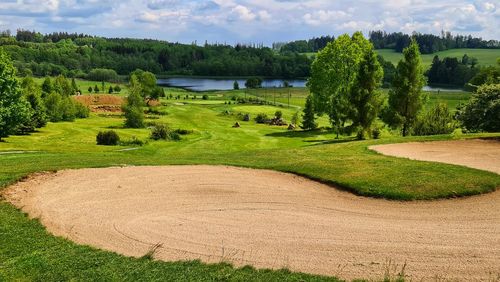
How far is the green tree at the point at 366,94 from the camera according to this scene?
1859 inches

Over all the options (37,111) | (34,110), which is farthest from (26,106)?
(37,111)

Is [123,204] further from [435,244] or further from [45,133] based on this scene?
[45,133]

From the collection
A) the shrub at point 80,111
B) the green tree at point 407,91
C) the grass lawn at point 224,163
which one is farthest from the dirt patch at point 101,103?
the green tree at point 407,91

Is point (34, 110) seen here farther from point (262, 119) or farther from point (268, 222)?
point (268, 222)

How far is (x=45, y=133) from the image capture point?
Answer: 211 feet

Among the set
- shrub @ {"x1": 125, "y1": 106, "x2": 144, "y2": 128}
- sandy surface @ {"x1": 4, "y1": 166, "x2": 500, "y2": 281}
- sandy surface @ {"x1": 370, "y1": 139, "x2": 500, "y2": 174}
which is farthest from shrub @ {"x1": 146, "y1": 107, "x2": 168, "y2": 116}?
sandy surface @ {"x1": 4, "y1": 166, "x2": 500, "y2": 281}

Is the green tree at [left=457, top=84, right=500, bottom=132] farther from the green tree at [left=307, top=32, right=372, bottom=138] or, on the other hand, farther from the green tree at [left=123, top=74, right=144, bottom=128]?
the green tree at [left=123, top=74, right=144, bottom=128]

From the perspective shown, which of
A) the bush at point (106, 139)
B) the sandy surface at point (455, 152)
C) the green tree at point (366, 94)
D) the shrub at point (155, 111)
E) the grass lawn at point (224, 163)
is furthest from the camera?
the shrub at point (155, 111)

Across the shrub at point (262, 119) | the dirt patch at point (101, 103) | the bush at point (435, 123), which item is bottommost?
the shrub at point (262, 119)

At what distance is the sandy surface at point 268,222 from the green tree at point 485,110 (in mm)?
17224

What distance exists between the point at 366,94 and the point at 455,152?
18729 mm

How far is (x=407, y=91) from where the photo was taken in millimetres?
47188

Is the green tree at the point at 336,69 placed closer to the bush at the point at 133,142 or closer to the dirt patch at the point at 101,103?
the bush at the point at 133,142

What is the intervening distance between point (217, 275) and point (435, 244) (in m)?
7.50
